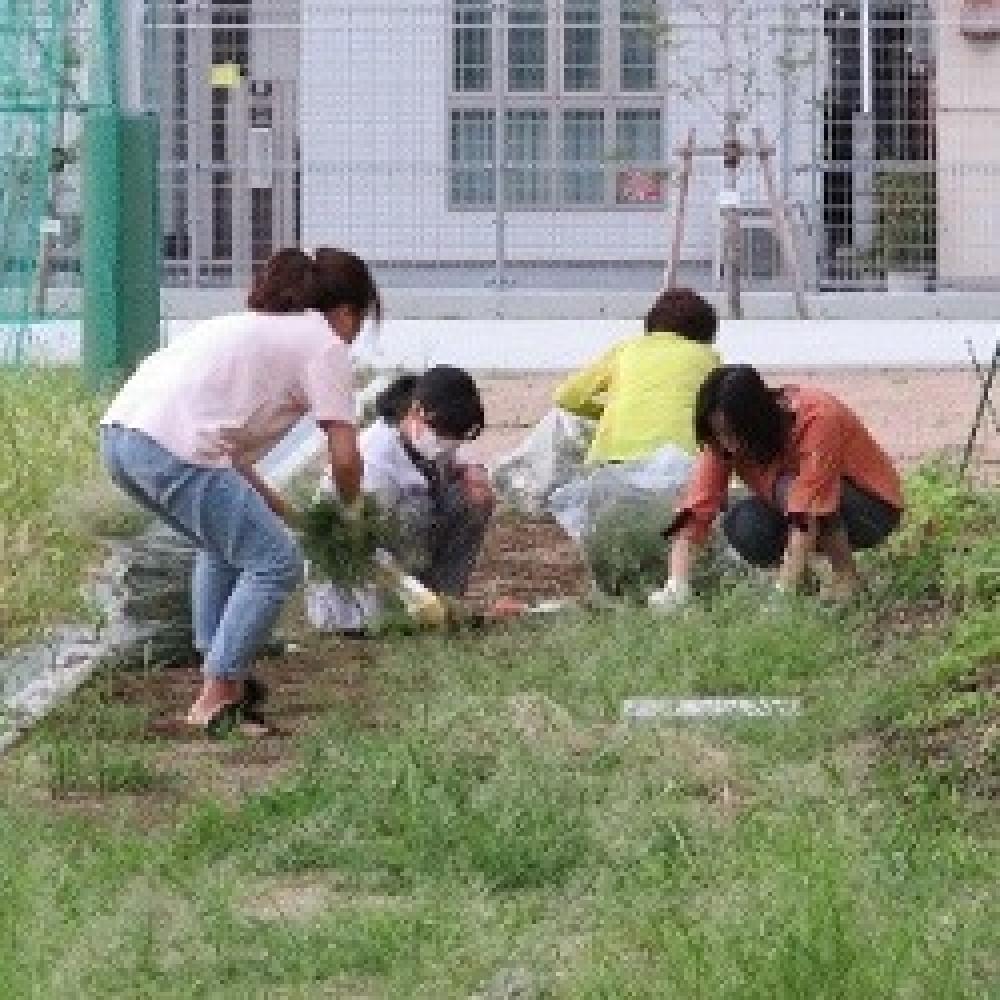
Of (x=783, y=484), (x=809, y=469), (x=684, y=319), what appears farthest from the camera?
(x=684, y=319)

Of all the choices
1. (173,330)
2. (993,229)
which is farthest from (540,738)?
(993,229)

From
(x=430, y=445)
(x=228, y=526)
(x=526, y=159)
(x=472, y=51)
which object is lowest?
(x=228, y=526)

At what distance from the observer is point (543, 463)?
1389cm

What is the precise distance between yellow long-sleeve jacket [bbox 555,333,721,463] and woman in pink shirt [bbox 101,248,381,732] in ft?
9.98

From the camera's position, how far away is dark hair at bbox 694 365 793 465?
10094 millimetres

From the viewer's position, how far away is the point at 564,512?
11.7m

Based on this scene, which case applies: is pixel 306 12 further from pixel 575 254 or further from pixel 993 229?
pixel 993 229

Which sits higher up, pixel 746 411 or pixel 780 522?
pixel 746 411

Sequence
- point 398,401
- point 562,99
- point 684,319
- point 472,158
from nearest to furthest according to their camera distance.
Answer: point 398,401
point 684,319
point 472,158
point 562,99

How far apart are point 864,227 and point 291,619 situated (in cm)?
1719

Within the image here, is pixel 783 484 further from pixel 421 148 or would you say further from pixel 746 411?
pixel 421 148

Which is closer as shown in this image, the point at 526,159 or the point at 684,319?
the point at 684,319

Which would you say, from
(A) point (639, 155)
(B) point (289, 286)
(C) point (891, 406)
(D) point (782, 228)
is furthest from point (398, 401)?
(A) point (639, 155)

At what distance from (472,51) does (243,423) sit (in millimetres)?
21639
